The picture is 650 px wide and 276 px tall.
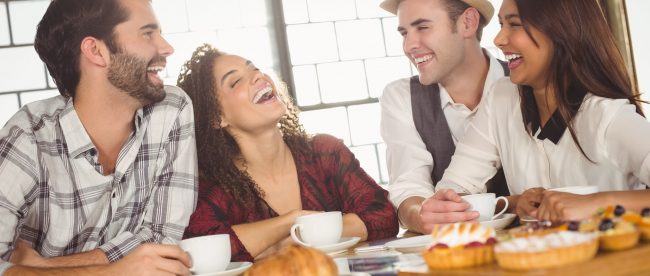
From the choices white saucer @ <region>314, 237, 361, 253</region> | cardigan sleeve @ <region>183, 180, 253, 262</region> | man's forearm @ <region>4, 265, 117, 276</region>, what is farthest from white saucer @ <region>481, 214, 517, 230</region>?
man's forearm @ <region>4, 265, 117, 276</region>

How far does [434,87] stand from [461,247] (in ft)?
6.47

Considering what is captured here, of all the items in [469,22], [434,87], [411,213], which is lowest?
[411,213]

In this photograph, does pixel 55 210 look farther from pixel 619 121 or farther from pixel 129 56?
pixel 619 121

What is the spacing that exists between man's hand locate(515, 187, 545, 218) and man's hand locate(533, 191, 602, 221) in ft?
0.69

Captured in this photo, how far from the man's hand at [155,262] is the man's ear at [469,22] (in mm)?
1820

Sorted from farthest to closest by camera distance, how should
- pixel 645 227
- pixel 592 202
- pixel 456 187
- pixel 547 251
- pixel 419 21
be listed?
1. pixel 419 21
2. pixel 456 187
3. pixel 592 202
4. pixel 645 227
5. pixel 547 251

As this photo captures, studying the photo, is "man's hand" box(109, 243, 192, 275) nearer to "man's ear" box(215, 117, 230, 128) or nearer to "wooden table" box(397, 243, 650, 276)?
"wooden table" box(397, 243, 650, 276)

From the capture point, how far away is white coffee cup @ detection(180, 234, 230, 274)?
Result: 1.57 metres

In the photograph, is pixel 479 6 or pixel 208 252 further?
pixel 479 6

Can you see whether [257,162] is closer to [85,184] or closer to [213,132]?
[213,132]

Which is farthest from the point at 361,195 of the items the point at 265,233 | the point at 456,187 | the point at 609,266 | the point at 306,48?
the point at 306,48

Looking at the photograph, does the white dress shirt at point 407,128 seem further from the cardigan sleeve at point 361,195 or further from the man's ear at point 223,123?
the man's ear at point 223,123

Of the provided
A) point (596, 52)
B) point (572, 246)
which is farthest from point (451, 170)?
point (572, 246)

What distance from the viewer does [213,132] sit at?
8.84 feet
